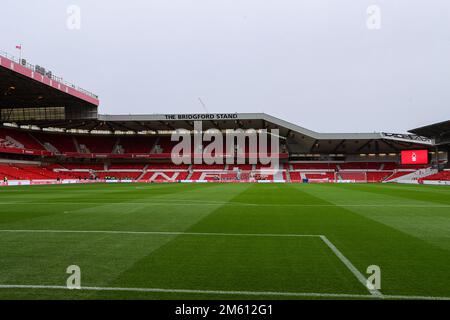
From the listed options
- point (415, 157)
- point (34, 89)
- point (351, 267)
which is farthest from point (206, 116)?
point (351, 267)

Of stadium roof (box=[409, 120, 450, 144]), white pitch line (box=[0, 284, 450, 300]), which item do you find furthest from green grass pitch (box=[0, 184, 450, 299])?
stadium roof (box=[409, 120, 450, 144])

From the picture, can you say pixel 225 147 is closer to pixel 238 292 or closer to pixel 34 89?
pixel 34 89

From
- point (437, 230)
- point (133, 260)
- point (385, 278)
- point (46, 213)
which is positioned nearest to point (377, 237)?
point (437, 230)

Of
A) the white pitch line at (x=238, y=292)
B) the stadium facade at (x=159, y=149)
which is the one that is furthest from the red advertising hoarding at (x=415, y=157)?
the white pitch line at (x=238, y=292)

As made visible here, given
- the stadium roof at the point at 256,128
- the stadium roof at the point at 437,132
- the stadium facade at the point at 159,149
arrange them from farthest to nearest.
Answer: the stadium roof at the point at 256,128 < the stadium facade at the point at 159,149 < the stadium roof at the point at 437,132

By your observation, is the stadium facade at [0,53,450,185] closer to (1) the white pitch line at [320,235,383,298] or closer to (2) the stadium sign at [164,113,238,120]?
(2) the stadium sign at [164,113,238,120]

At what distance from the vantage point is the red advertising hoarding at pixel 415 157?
58.4 metres

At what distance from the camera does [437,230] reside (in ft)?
32.1

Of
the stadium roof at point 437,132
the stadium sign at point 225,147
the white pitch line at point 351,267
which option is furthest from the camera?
the stadium sign at point 225,147

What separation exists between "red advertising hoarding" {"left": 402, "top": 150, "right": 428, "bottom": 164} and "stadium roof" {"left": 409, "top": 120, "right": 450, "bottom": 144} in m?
3.49

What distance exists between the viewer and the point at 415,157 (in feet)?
196

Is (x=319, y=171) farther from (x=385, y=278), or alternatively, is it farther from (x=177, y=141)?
(x=385, y=278)

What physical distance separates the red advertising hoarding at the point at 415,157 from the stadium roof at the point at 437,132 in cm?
349

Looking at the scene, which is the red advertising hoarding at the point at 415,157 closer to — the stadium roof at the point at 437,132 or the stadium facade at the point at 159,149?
the stadium facade at the point at 159,149
